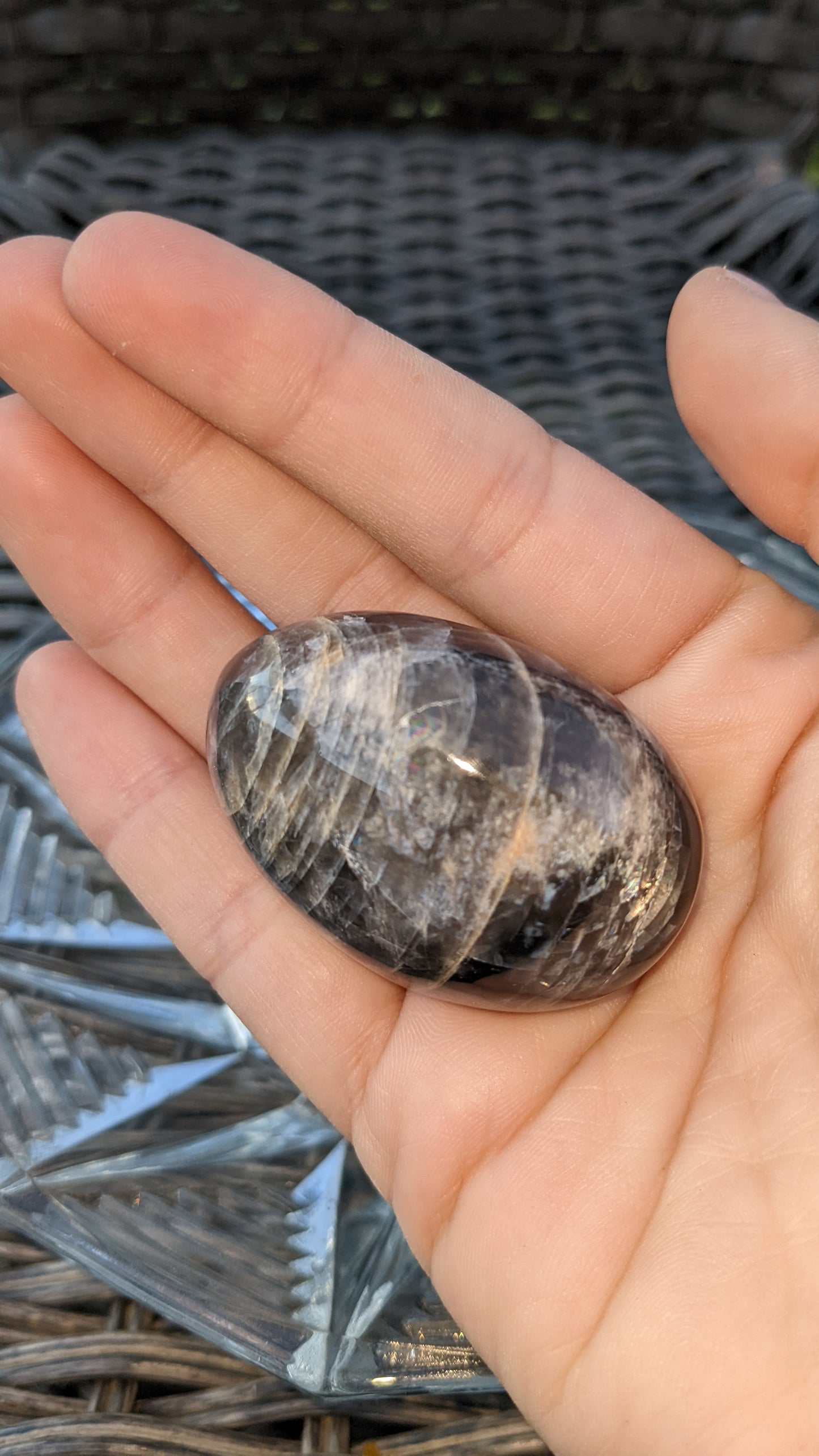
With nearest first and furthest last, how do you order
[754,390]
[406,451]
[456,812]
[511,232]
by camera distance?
[456,812]
[754,390]
[406,451]
[511,232]

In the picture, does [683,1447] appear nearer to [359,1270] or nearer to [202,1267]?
[359,1270]

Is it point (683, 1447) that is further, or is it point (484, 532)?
point (484, 532)

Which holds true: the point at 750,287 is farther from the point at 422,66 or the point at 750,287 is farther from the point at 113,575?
the point at 422,66

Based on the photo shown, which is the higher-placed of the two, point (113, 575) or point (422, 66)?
point (422, 66)

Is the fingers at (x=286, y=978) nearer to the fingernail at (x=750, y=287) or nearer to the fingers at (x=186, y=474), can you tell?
the fingers at (x=186, y=474)

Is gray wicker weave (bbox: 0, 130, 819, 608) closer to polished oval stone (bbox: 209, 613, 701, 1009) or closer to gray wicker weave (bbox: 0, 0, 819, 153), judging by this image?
gray wicker weave (bbox: 0, 0, 819, 153)

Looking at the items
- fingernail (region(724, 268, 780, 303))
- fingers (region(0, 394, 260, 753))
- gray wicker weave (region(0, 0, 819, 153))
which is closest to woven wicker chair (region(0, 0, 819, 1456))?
gray wicker weave (region(0, 0, 819, 153))

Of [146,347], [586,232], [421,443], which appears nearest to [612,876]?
[421,443]

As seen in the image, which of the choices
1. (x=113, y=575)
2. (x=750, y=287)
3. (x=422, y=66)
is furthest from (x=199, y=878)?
(x=422, y=66)

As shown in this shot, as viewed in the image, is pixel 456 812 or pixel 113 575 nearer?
pixel 456 812
